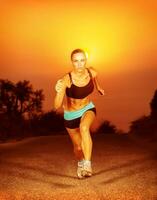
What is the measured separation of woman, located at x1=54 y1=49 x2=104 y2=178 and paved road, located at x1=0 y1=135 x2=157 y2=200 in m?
0.36

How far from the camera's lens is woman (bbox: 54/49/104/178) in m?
8.95

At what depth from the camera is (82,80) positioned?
9.23 m

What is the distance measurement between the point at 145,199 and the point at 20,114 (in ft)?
56.5

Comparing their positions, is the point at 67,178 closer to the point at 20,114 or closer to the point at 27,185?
the point at 27,185

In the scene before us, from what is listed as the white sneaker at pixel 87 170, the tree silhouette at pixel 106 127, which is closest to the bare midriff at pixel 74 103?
the white sneaker at pixel 87 170

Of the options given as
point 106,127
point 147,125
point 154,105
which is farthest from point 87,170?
point 106,127

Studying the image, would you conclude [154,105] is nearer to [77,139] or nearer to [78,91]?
[77,139]

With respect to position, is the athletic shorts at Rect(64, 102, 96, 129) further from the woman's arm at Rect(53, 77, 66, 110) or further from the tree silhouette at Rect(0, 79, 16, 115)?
the tree silhouette at Rect(0, 79, 16, 115)

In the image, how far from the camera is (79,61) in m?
9.02

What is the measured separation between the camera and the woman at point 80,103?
8.95 metres

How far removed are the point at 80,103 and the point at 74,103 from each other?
3.6 inches

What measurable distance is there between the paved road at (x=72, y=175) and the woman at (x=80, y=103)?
1.18 feet

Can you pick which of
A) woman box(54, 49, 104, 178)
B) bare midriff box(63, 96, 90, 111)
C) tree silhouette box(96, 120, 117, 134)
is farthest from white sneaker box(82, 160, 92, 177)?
tree silhouette box(96, 120, 117, 134)

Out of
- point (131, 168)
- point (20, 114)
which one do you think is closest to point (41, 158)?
point (131, 168)
